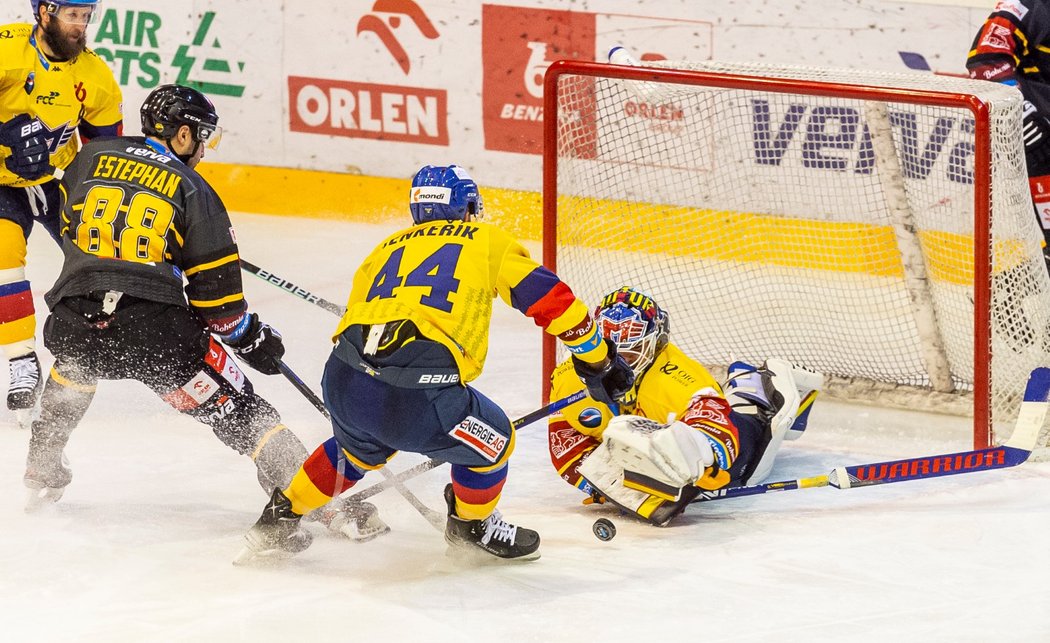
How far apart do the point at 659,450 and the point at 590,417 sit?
0.92ft

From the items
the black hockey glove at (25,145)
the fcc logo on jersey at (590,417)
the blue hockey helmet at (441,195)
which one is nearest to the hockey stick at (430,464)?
the fcc logo on jersey at (590,417)

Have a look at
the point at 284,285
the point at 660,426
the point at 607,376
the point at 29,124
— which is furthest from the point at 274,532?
the point at 29,124

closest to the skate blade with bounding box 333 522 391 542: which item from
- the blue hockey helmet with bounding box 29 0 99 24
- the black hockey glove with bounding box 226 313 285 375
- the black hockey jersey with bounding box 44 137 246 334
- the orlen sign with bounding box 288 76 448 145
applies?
the black hockey glove with bounding box 226 313 285 375

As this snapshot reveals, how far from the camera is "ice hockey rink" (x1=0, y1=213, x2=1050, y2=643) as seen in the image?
3.11 meters

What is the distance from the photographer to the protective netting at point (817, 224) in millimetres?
4164

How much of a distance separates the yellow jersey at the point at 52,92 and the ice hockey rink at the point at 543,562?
0.92m

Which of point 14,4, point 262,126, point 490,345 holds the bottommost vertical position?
point 490,345

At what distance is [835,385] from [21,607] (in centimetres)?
261

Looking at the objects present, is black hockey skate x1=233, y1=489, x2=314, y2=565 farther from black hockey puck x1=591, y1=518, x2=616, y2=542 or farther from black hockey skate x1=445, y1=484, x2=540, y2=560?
black hockey puck x1=591, y1=518, x2=616, y2=542

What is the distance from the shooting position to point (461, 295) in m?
3.17

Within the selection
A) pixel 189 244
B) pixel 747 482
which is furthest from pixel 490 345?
pixel 189 244

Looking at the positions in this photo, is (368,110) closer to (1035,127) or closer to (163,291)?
(1035,127)

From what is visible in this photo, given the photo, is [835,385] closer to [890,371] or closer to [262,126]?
[890,371]

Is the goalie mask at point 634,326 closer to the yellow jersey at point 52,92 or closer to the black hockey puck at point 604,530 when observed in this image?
the black hockey puck at point 604,530
